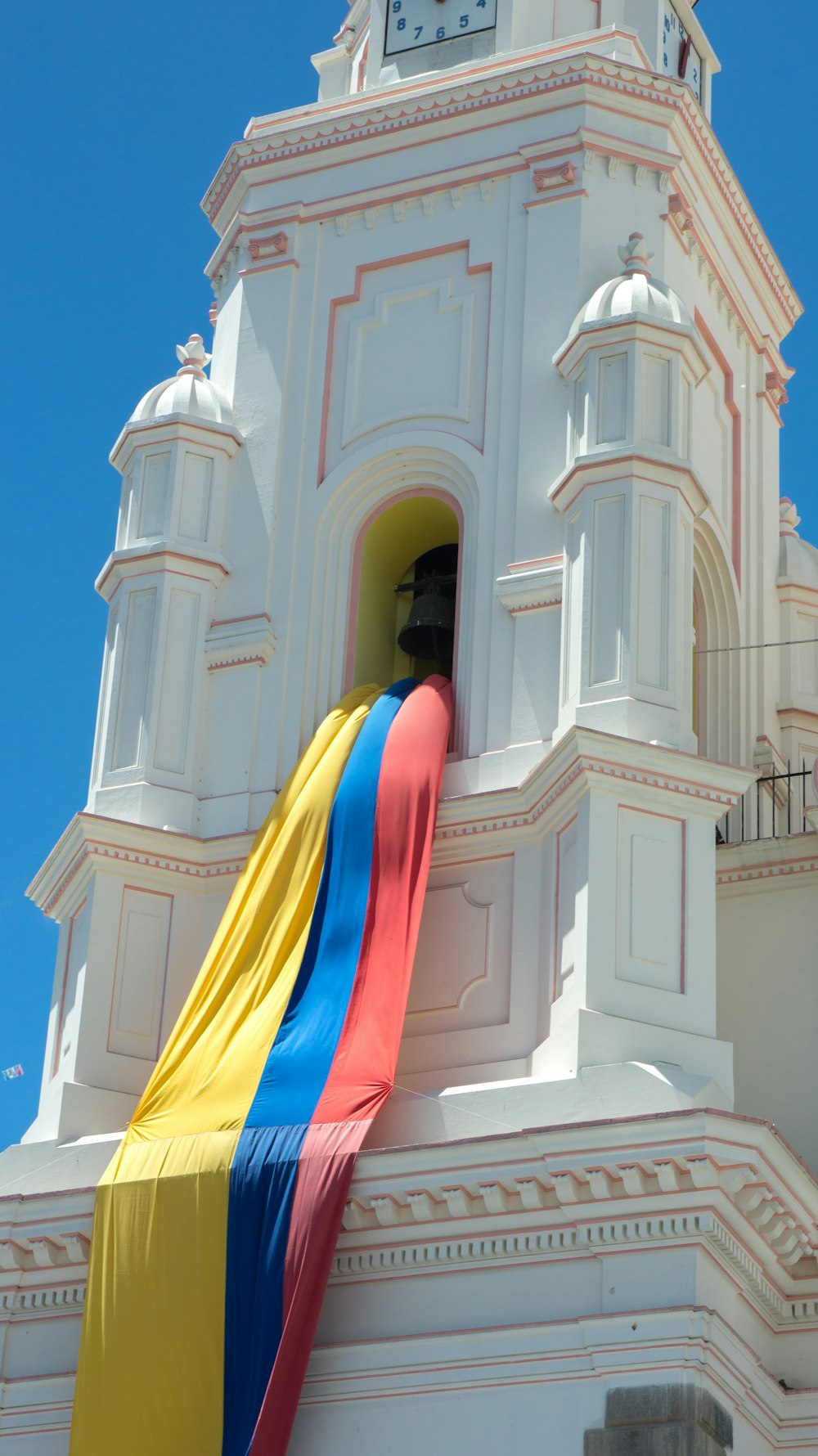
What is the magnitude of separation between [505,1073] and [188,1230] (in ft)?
7.30

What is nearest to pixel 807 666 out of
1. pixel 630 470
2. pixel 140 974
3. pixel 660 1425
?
pixel 630 470

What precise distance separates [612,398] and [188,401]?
3454mm

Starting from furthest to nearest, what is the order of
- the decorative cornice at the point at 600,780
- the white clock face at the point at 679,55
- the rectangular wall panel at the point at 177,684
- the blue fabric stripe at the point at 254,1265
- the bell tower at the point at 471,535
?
the white clock face at the point at 679,55 < the rectangular wall panel at the point at 177,684 < the bell tower at the point at 471,535 < the decorative cornice at the point at 600,780 < the blue fabric stripe at the point at 254,1265

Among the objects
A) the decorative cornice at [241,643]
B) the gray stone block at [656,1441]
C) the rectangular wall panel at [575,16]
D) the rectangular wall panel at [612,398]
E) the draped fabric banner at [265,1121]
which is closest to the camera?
the gray stone block at [656,1441]

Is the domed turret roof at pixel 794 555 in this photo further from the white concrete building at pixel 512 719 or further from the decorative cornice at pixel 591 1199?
the decorative cornice at pixel 591 1199

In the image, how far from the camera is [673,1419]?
1638 centimetres

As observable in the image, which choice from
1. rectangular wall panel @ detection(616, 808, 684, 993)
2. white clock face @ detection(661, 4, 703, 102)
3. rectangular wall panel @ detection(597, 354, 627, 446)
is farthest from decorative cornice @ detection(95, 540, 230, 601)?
white clock face @ detection(661, 4, 703, 102)

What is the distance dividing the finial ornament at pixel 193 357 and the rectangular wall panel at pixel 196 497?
891 millimetres

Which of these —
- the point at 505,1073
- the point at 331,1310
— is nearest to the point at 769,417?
the point at 505,1073

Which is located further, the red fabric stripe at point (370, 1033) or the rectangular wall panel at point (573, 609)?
the rectangular wall panel at point (573, 609)

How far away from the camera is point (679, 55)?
2491 cm

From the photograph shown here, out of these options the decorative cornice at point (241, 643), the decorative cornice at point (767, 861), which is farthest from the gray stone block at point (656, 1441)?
the decorative cornice at point (241, 643)

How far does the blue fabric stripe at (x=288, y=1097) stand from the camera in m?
17.1

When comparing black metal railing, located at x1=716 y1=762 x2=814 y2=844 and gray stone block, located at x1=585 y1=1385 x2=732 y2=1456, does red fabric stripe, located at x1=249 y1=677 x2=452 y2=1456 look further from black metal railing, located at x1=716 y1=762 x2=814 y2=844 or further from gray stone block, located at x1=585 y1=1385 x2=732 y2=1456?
black metal railing, located at x1=716 y1=762 x2=814 y2=844
